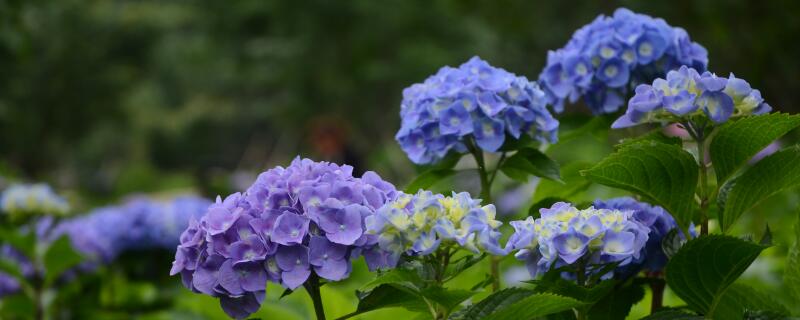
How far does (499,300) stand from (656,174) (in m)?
0.29

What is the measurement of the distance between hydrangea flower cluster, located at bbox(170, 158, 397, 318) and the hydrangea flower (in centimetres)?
44

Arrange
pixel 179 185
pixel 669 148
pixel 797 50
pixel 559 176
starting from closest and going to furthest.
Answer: pixel 669 148
pixel 559 176
pixel 797 50
pixel 179 185

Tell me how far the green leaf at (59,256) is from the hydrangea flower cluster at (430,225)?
2297mm

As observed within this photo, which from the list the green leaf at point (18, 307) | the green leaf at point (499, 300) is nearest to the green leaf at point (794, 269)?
the green leaf at point (499, 300)

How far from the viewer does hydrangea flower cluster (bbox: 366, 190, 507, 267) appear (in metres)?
1.25

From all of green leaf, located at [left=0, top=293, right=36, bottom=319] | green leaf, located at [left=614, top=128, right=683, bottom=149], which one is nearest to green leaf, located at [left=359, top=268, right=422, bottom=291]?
green leaf, located at [left=614, top=128, right=683, bottom=149]

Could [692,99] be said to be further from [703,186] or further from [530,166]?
[530,166]

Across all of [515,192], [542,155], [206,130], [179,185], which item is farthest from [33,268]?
[206,130]

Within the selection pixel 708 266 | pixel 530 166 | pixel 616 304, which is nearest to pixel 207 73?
pixel 530 166

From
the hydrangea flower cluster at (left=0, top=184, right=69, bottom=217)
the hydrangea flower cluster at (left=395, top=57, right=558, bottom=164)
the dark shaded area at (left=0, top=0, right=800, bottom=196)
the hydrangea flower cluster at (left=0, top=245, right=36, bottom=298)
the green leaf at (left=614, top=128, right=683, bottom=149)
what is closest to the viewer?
the green leaf at (left=614, top=128, right=683, bottom=149)

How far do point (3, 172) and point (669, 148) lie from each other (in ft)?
30.4

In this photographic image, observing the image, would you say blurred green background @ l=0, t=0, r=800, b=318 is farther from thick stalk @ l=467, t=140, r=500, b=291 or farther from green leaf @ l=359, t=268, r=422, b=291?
green leaf @ l=359, t=268, r=422, b=291

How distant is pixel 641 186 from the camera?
1.46 m

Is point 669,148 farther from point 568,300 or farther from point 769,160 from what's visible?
point 568,300
